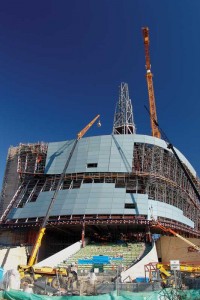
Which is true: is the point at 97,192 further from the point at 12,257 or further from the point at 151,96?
Result: the point at 151,96

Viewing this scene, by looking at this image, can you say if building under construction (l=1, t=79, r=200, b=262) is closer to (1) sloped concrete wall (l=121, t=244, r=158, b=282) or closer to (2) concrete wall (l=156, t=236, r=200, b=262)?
(2) concrete wall (l=156, t=236, r=200, b=262)

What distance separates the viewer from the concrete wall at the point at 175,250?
5706 centimetres

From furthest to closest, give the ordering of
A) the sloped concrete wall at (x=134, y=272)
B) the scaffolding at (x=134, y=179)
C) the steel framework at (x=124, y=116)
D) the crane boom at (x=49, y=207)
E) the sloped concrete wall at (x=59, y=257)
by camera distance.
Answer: the steel framework at (x=124, y=116)
the scaffolding at (x=134, y=179)
the crane boom at (x=49, y=207)
the sloped concrete wall at (x=59, y=257)
the sloped concrete wall at (x=134, y=272)

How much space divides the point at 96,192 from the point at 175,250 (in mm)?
21302

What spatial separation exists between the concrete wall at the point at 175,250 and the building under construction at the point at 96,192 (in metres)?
5.57

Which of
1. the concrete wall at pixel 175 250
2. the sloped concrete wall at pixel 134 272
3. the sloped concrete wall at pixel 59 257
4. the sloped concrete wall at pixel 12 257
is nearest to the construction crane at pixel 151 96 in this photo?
the concrete wall at pixel 175 250

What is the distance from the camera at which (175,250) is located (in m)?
58.5

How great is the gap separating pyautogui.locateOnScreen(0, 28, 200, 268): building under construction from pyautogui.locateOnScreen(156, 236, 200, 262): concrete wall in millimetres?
5565

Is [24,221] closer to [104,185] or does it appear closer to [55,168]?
[55,168]

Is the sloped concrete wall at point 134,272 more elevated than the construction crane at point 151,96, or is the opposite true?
the construction crane at point 151,96

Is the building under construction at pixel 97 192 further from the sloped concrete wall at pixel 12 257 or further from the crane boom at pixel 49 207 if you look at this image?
the sloped concrete wall at pixel 12 257

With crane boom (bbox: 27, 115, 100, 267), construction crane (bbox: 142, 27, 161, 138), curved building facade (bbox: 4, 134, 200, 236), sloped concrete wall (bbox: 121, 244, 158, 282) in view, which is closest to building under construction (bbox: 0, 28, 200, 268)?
curved building facade (bbox: 4, 134, 200, 236)

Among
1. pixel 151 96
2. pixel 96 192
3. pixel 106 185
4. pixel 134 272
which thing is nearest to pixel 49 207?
pixel 96 192

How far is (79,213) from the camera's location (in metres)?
67.1
